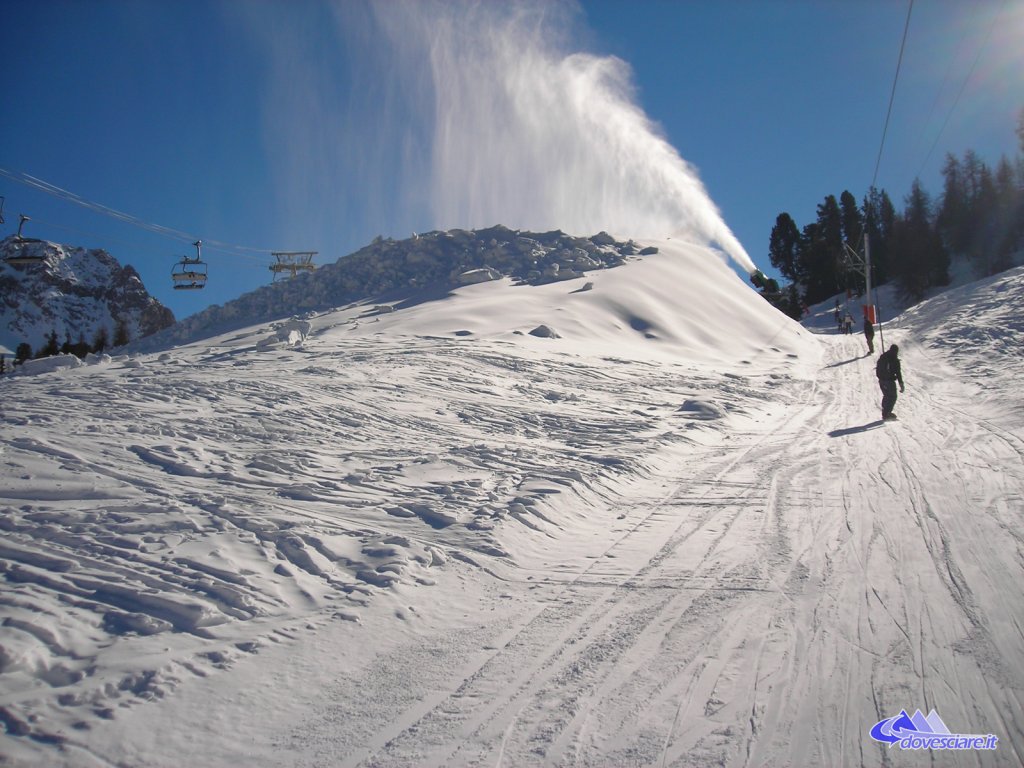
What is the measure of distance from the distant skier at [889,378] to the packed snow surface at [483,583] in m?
0.88

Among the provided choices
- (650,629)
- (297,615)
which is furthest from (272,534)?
(650,629)

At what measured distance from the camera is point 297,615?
15.8ft

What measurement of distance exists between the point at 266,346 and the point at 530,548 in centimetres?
1720

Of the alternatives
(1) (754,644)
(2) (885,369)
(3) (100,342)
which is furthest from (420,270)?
(3) (100,342)

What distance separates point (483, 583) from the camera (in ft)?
18.2

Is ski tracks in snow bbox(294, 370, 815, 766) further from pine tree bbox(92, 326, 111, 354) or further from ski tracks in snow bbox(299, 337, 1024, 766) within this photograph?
pine tree bbox(92, 326, 111, 354)

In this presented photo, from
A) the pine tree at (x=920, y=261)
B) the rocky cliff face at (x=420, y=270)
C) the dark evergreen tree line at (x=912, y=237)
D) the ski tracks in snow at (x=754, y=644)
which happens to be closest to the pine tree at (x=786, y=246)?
the dark evergreen tree line at (x=912, y=237)

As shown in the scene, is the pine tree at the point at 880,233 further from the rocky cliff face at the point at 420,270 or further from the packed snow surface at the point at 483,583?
the packed snow surface at the point at 483,583

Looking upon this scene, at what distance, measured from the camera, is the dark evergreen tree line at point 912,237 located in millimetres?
55562

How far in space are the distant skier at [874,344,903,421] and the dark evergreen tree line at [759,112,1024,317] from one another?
3940 cm

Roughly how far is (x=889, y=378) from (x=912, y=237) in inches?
2106

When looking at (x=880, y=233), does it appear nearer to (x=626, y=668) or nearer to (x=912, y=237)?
(x=912, y=237)

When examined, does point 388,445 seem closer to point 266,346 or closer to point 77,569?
point 77,569

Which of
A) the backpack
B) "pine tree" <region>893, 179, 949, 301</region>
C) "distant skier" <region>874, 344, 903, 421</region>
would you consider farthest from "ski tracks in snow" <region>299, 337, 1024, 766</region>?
"pine tree" <region>893, 179, 949, 301</region>
